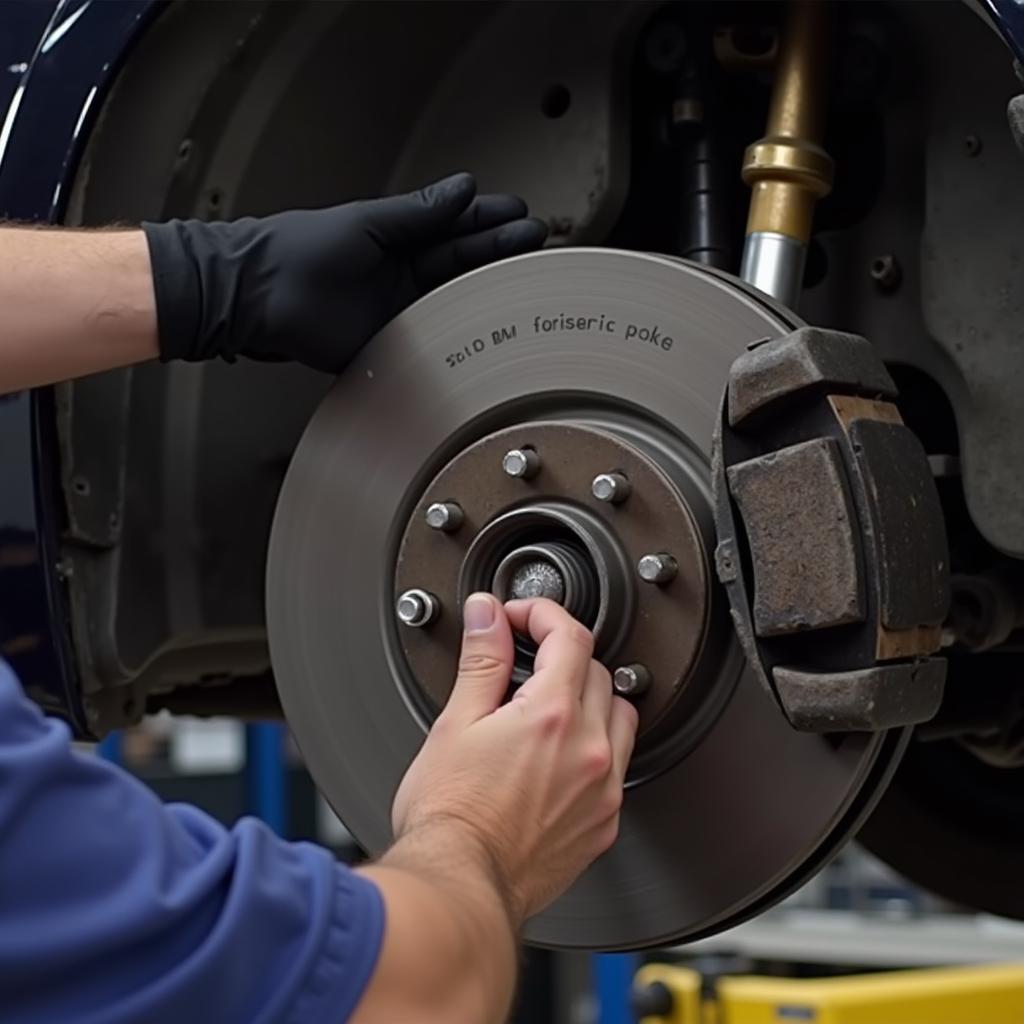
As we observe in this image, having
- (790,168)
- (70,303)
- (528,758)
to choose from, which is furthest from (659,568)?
Answer: (70,303)

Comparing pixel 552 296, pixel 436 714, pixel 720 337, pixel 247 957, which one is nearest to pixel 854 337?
pixel 720 337

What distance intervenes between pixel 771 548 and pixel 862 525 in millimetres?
46

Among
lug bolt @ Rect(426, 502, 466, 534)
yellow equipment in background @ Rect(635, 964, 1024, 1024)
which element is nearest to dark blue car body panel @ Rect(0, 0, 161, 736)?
lug bolt @ Rect(426, 502, 466, 534)

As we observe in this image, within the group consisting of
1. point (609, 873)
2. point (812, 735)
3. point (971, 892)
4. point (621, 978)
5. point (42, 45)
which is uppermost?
point (42, 45)

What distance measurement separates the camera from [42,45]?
3.59 feet

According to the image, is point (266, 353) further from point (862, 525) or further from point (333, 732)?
point (862, 525)

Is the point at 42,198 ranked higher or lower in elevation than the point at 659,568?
higher

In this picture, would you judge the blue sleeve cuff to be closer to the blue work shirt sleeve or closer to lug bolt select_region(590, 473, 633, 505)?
the blue work shirt sleeve

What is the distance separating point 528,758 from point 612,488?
18 centimetres

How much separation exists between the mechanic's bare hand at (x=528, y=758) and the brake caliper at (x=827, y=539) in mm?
86

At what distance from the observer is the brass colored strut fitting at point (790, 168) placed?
1031 millimetres

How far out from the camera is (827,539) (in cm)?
85

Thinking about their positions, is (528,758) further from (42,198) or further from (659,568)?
(42,198)

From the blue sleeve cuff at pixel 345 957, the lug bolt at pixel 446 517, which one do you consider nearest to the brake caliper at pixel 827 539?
the lug bolt at pixel 446 517
